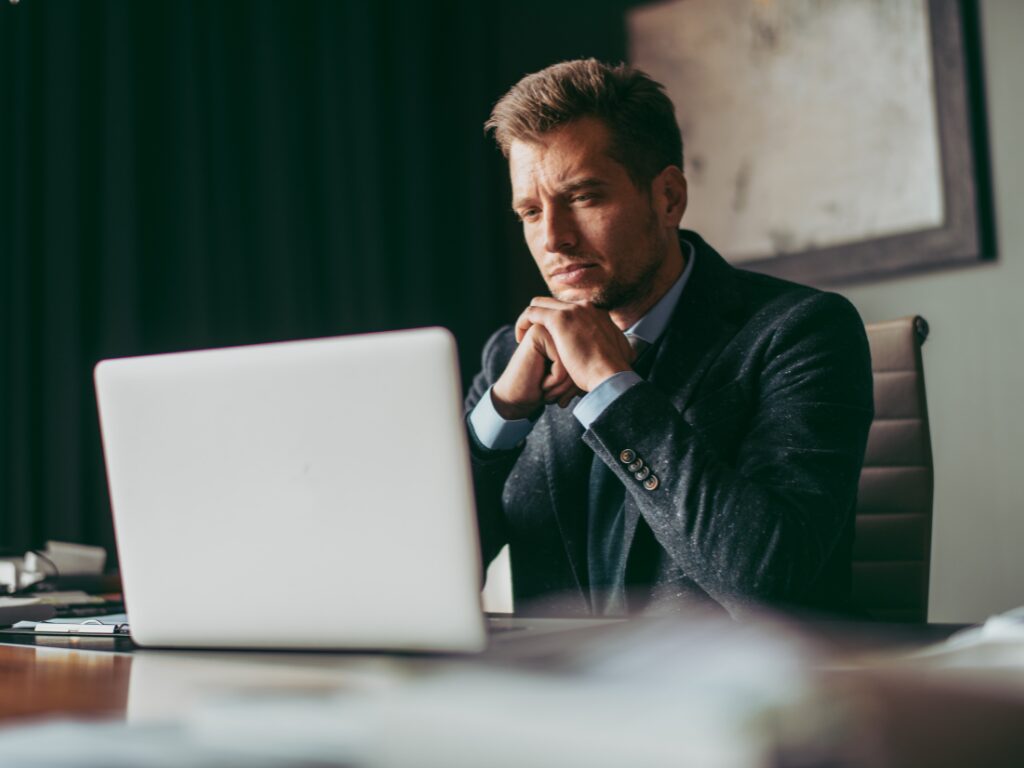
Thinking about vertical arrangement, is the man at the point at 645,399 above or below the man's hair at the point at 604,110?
below

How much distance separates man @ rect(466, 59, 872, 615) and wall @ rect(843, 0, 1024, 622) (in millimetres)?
948

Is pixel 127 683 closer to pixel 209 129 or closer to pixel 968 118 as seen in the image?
pixel 209 129

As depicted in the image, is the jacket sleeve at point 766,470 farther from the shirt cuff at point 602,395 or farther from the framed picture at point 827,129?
the framed picture at point 827,129

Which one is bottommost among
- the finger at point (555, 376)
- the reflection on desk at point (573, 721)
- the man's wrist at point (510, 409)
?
the reflection on desk at point (573, 721)

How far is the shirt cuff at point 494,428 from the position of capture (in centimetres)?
146

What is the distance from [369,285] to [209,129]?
569 mm

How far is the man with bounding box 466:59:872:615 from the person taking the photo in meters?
1.16

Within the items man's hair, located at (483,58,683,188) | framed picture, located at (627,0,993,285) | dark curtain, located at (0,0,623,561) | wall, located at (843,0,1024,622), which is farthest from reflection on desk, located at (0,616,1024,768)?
framed picture, located at (627,0,993,285)

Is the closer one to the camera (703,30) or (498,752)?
(498,752)

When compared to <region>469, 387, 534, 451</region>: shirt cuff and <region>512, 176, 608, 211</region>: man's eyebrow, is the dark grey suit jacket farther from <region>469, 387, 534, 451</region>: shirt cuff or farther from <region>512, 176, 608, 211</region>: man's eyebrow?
<region>512, 176, 608, 211</region>: man's eyebrow

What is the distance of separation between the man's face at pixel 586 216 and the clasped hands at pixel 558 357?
152 millimetres

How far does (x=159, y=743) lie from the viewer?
0.46 meters

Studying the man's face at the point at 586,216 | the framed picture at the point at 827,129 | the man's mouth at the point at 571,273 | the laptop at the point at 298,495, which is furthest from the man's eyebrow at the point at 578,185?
the framed picture at the point at 827,129

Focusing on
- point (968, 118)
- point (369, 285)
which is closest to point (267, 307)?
point (369, 285)
